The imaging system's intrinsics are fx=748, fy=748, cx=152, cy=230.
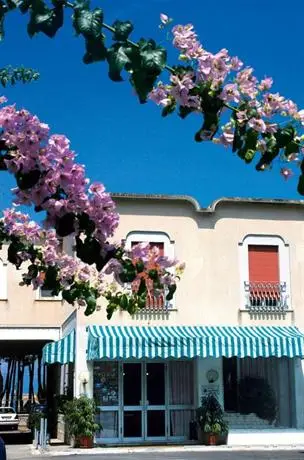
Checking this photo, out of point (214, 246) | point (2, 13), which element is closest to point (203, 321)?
point (214, 246)

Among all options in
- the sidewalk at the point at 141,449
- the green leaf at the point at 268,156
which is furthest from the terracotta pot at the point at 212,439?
the green leaf at the point at 268,156

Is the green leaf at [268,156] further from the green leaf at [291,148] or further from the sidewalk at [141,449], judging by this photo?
the sidewalk at [141,449]

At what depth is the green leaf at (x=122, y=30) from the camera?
3613 mm

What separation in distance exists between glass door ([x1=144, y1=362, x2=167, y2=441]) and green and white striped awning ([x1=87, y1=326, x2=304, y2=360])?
5.51 ft

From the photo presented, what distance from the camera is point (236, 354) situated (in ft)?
70.2

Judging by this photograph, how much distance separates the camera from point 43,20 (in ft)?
11.6

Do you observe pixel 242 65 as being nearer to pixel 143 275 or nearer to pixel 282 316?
pixel 143 275

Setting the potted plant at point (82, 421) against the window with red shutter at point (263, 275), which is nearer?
the potted plant at point (82, 421)

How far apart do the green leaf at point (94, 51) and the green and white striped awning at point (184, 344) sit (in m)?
17.8

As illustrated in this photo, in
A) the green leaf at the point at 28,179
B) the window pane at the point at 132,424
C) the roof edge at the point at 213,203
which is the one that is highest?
the roof edge at the point at 213,203

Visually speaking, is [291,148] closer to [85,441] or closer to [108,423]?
[85,441]

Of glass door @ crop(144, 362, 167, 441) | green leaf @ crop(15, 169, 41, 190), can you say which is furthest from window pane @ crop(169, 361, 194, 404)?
green leaf @ crop(15, 169, 41, 190)

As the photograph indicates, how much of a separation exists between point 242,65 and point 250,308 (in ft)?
65.3

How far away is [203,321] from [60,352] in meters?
4.63
